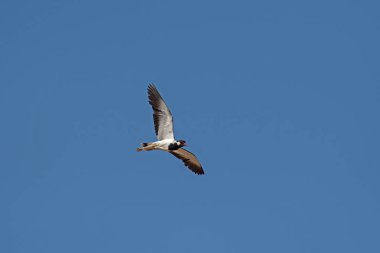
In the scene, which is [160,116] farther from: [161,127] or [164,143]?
[164,143]

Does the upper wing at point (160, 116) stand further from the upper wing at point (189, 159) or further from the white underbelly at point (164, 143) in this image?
the upper wing at point (189, 159)

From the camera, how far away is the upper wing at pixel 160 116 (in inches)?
1246

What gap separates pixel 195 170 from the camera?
35.0 m

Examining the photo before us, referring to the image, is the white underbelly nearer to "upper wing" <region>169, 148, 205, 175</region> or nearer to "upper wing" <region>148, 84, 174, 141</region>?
"upper wing" <region>148, 84, 174, 141</region>

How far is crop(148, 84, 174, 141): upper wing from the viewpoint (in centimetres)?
3166

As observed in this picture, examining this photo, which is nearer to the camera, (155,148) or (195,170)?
(155,148)

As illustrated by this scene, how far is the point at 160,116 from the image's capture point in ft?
105

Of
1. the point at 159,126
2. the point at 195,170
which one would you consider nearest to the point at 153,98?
the point at 159,126

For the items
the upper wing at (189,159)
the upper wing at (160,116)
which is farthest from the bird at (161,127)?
the upper wing at (189,159)

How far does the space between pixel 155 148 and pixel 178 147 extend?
1.04m

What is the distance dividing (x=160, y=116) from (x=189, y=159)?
11.5ft

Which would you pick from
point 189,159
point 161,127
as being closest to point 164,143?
point 161,127

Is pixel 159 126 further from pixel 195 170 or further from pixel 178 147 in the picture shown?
pixel 195 170

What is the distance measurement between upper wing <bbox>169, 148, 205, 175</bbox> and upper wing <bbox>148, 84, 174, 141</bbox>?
1442mm
